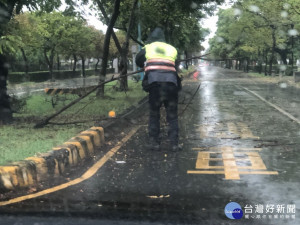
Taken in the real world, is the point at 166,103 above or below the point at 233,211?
above

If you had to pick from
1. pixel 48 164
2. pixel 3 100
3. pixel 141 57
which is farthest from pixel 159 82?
pixel 3 100

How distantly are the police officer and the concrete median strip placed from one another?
113 centimetres

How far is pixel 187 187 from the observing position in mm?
4602

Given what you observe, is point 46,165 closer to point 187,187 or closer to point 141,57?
point 187,187

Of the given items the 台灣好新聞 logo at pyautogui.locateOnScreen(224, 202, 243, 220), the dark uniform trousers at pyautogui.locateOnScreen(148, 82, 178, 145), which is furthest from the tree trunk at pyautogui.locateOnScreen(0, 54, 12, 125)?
the 台灣好新聞 logo at pyautogui.locateOnScreen(224, 202, 243, 220)

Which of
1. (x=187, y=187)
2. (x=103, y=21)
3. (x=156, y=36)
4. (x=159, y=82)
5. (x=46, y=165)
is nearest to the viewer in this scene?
(x=187, y=187)

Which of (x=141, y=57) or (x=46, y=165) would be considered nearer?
(x=46, y=165)

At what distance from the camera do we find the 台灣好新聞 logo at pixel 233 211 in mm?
3679

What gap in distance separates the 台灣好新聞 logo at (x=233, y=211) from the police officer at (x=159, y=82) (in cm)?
262

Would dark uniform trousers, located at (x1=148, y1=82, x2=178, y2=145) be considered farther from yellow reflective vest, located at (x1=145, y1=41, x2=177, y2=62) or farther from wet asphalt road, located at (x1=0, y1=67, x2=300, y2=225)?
yellow reflective vest, located at (x1=145, y1=41, x2=177, y2=62)

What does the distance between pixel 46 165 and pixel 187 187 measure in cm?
186

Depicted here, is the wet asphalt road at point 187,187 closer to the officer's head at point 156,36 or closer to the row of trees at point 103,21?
the officer's head at point 156,36

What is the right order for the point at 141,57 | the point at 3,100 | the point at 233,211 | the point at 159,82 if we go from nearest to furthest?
1. the point at 233,211
2. the point at 159,82
3. the point at 141,57
4. the point at 3,100

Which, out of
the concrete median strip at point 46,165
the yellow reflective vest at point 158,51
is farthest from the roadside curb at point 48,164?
the yellow reflective vest at point 158,51
